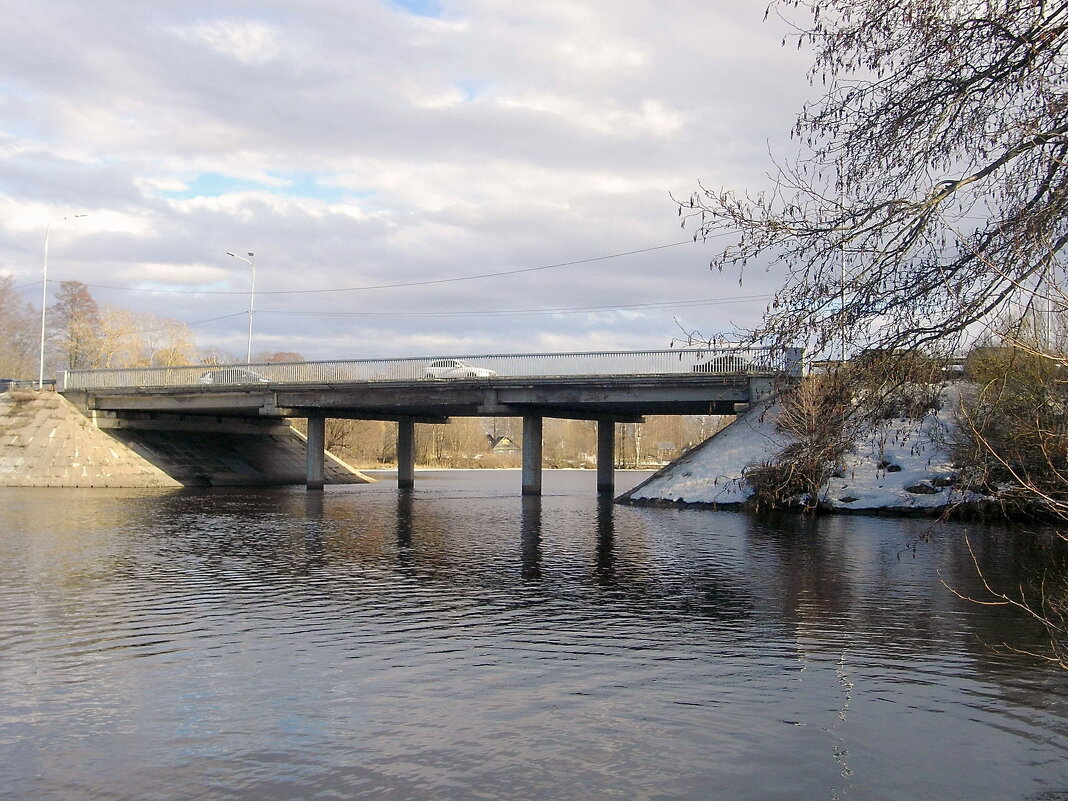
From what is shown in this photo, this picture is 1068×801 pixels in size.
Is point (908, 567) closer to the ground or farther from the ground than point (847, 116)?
closer to the ground

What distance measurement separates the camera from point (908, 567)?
26719mm

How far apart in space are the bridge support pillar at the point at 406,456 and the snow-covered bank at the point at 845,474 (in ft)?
88.7

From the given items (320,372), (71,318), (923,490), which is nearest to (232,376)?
(320,372)

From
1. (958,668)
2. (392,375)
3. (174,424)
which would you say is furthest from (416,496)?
(958,668)

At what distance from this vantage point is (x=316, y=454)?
72.8 m

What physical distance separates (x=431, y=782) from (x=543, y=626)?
8115mm

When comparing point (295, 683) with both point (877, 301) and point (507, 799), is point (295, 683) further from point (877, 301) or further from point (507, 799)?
point (877, 301)

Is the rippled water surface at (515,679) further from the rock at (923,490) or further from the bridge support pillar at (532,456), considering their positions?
the bridge support pillar at (532,456)

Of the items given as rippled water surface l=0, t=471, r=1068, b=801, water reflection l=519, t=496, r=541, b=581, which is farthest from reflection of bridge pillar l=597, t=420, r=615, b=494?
rippled water surface l=0, t=471, r=1068, b=801

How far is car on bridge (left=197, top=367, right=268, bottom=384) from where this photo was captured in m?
70.3

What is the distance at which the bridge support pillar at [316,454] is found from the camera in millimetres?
71488

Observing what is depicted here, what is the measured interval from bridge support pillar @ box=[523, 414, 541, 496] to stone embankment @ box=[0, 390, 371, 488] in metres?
25.2

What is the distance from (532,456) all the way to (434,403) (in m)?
7.64

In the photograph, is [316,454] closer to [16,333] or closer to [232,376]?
[232,376]
